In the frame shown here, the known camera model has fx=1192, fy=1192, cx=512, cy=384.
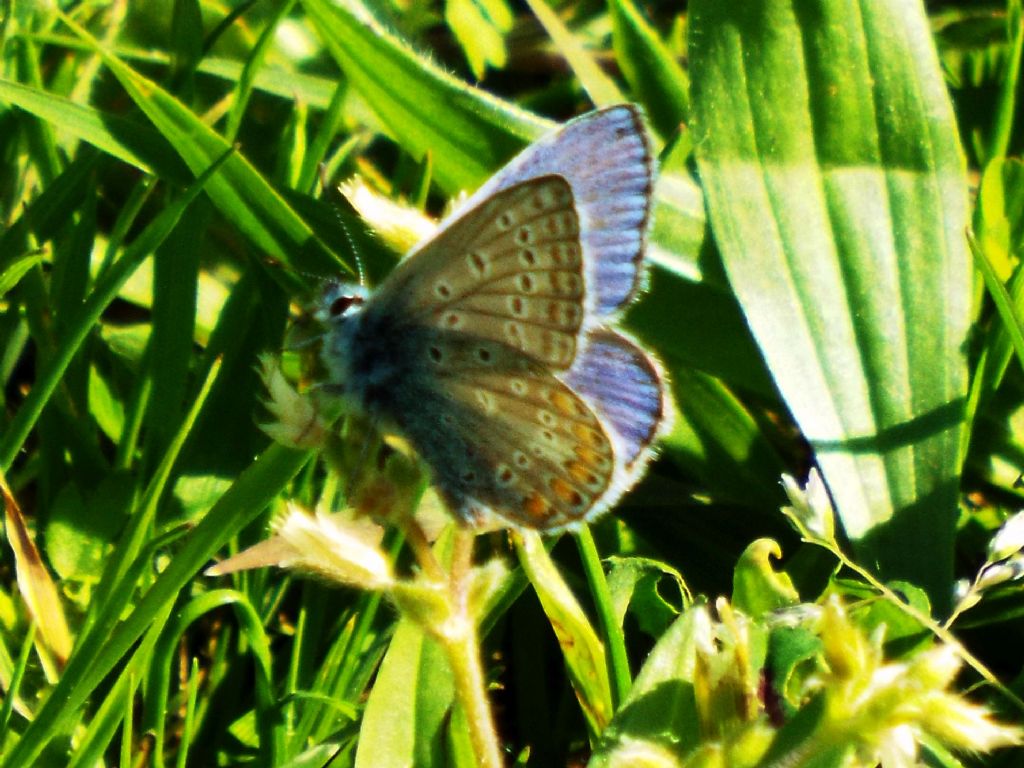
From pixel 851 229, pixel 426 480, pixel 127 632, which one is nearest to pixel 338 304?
pixel 426 480

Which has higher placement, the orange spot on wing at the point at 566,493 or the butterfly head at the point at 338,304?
the butterfly head at the point at 338,304

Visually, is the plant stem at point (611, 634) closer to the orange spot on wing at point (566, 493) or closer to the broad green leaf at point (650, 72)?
the orange spot on wing at point (566, 493)

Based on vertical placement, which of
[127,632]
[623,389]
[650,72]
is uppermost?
[650,72]

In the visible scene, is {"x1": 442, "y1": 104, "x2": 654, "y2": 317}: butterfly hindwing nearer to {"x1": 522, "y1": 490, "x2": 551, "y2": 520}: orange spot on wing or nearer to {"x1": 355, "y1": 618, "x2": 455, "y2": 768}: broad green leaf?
{"x1": 522, "y1": 490, "x2": 551, "y2": 520}: orange spot on wing

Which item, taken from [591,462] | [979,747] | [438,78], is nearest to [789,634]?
[591,462]

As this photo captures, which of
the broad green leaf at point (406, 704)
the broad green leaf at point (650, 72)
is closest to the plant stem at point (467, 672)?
the broad green leaf at point (406, 704)

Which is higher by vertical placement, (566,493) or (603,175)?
(603,175)

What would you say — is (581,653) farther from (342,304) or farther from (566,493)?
(342,304)
